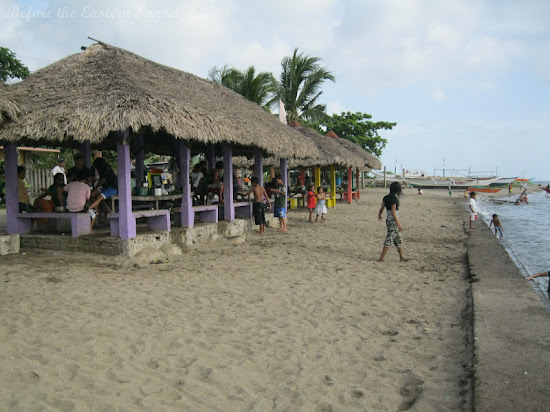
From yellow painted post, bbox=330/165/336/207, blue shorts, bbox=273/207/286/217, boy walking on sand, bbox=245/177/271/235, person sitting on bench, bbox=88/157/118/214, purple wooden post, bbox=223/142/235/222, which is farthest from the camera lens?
yellow painted post, bbox=330/165/336/207

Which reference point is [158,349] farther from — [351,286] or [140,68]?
[140,68]

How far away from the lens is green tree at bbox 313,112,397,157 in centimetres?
3466

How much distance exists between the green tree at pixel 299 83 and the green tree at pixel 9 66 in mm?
13009

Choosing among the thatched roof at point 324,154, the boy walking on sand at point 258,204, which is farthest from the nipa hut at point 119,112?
the thatched roof at point 324,154

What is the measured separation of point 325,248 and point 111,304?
4.81m

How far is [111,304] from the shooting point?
4672 mm

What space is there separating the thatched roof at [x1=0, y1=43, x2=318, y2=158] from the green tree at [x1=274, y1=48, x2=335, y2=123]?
1699cm

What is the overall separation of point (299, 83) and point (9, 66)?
49.0ft

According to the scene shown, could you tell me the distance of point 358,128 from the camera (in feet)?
114

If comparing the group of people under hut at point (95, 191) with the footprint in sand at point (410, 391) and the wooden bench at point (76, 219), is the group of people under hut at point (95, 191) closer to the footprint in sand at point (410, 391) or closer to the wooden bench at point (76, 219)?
the wooden bench at point (76, 219)

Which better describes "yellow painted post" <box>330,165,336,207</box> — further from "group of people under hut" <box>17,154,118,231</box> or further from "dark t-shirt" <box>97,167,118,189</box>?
"group of people under hut" <box>17,154,118,231</box>

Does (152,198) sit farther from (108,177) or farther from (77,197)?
(108,177)

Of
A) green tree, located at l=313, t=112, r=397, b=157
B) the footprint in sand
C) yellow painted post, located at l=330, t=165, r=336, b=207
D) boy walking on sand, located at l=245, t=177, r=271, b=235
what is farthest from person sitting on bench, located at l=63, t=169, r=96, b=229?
green tree, located at l=313, t=112, r=397, b=157

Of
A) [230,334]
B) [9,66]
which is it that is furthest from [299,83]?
[230,334]
